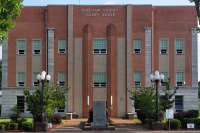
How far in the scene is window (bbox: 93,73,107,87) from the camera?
1802 inches

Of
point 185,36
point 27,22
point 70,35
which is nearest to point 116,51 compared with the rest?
point 70,35

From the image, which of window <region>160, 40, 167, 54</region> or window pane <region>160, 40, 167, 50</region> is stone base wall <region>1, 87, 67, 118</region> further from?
window pane <region>160, 40, 167, 50</region>

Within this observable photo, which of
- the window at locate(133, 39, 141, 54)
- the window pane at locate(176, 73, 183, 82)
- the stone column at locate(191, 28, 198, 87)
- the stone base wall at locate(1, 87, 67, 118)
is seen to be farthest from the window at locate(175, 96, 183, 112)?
the stone base wall at locate(1, 87, 67, 118)

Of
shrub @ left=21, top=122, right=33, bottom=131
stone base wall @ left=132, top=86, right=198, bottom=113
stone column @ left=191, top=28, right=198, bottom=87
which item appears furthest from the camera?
stone column @ left=191, top=28, right=198, bottom=87

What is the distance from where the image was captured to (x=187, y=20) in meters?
46.2

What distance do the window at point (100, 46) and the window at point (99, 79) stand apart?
3137 mm

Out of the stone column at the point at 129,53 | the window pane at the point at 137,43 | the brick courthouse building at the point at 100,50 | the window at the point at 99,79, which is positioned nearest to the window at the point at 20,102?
the brick courthouse building at the point at 100,50

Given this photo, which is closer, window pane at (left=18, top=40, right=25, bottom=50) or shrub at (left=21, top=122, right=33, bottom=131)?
shrub at (left=21, top=122, right=33, bottom=131)

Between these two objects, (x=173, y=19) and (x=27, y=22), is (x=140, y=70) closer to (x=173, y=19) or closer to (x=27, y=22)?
(x=173, y=19)

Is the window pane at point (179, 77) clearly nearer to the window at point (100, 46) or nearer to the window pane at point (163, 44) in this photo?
the window pane at point (163, 44)

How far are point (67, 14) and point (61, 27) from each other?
1965mm

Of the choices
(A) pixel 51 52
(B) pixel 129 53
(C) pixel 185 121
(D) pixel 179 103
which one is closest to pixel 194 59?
(D) pixel 179 103

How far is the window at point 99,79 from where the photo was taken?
45.8m

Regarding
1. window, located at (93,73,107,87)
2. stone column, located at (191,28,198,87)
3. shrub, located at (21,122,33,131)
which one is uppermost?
stone column, located at (191,28,198,87)
